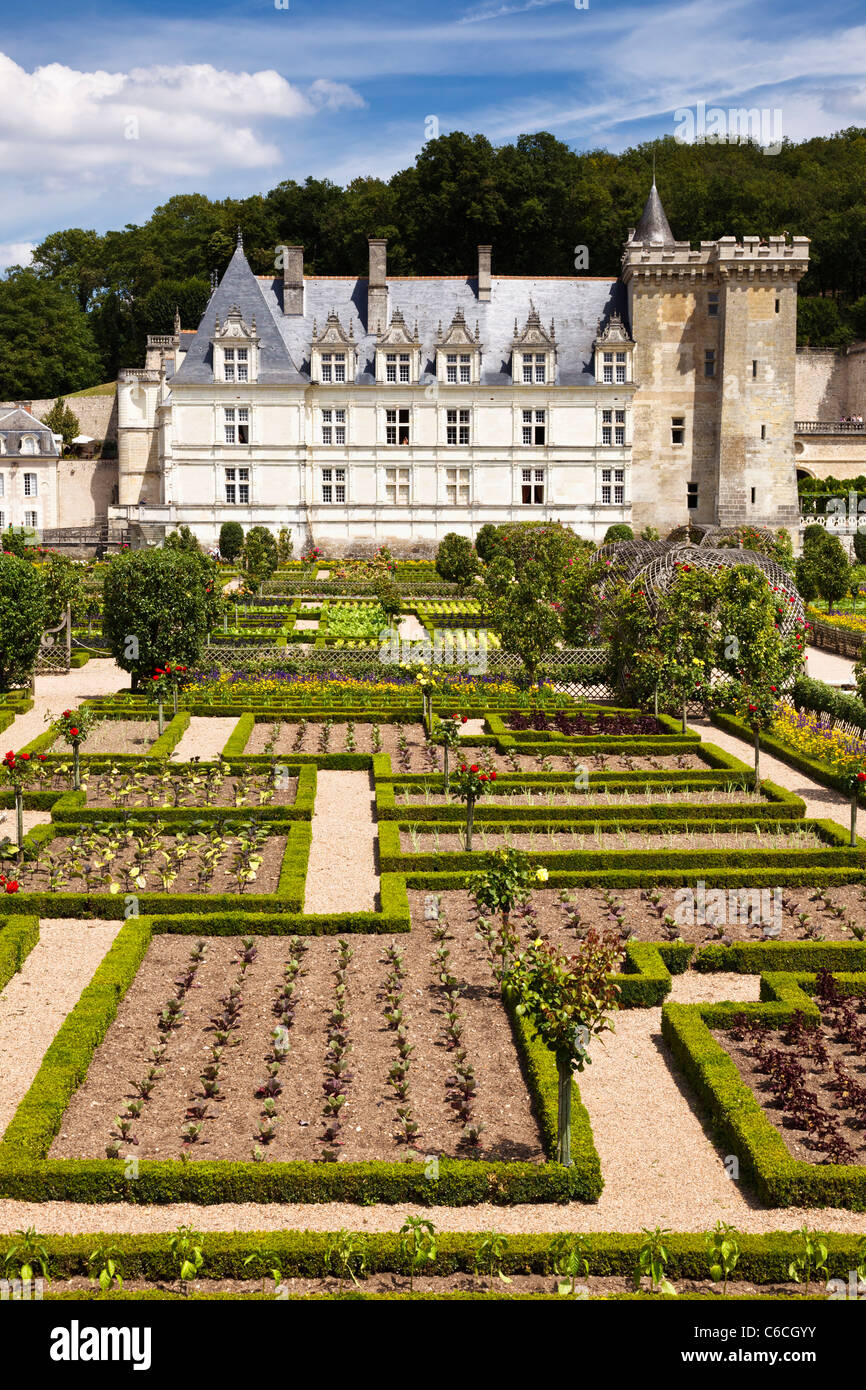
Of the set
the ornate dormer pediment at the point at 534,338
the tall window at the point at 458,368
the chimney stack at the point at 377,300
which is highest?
the chimney stack at the point at 377,300

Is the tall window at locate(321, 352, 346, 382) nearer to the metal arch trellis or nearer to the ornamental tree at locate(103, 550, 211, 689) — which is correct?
the metal arch trellis

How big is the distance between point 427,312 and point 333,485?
26.1 feet

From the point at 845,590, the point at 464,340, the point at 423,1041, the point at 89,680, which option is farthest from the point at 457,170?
the point at 423,1041

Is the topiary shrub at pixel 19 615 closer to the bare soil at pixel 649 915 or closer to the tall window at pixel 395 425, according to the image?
the bare soil at pixel 649 915

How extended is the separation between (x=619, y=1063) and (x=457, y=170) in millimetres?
59526

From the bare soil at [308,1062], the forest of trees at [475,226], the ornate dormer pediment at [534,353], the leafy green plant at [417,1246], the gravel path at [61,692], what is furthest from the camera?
the forest of trees at [475,226]

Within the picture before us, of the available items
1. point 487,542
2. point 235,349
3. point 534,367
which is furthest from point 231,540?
point 534,367

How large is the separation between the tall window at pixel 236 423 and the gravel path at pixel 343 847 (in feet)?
108

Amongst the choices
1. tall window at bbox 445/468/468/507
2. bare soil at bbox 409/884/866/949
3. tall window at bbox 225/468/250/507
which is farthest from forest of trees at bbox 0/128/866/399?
bare soil at bbox 409/884/866/949

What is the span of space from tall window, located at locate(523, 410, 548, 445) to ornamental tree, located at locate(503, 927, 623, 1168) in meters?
44.5

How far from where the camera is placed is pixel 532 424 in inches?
2103

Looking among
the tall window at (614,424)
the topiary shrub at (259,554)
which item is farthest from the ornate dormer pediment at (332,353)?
the tall window at (614,424)

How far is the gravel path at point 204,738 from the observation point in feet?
74.0

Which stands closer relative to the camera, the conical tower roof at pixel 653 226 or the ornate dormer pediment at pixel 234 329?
the ornate dormer pediment at pixel 234 329
